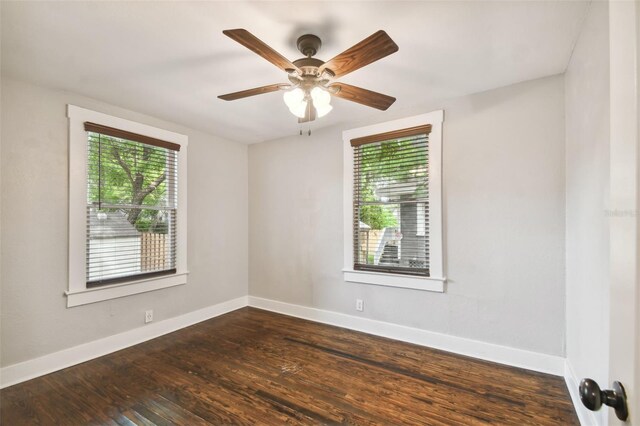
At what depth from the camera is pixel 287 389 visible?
2.30 meters

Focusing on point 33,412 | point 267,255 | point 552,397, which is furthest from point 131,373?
point 552,397

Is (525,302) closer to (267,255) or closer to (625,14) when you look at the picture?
(625,14)

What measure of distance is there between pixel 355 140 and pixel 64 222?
3.03 meters

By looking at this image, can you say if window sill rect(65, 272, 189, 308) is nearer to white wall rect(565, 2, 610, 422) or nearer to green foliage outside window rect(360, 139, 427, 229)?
green foliage outside window rect(360, 139, 427, 229)

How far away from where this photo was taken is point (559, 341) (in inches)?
97.2

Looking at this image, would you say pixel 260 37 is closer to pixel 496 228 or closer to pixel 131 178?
pixel 131 178

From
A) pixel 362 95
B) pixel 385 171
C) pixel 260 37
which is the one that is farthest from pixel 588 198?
pixel 260 37

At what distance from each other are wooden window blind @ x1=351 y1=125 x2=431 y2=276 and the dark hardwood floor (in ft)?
2.97

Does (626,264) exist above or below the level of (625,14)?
below

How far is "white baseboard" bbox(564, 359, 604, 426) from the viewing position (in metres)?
1.71

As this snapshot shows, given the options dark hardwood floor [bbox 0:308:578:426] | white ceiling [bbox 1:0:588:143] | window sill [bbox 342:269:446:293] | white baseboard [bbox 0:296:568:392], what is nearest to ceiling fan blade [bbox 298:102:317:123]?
white ceiling [bbox 1:0:588:143]

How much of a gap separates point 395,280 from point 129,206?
297 cm

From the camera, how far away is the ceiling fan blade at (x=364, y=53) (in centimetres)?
152

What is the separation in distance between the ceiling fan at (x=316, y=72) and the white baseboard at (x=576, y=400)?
7.42 feet
